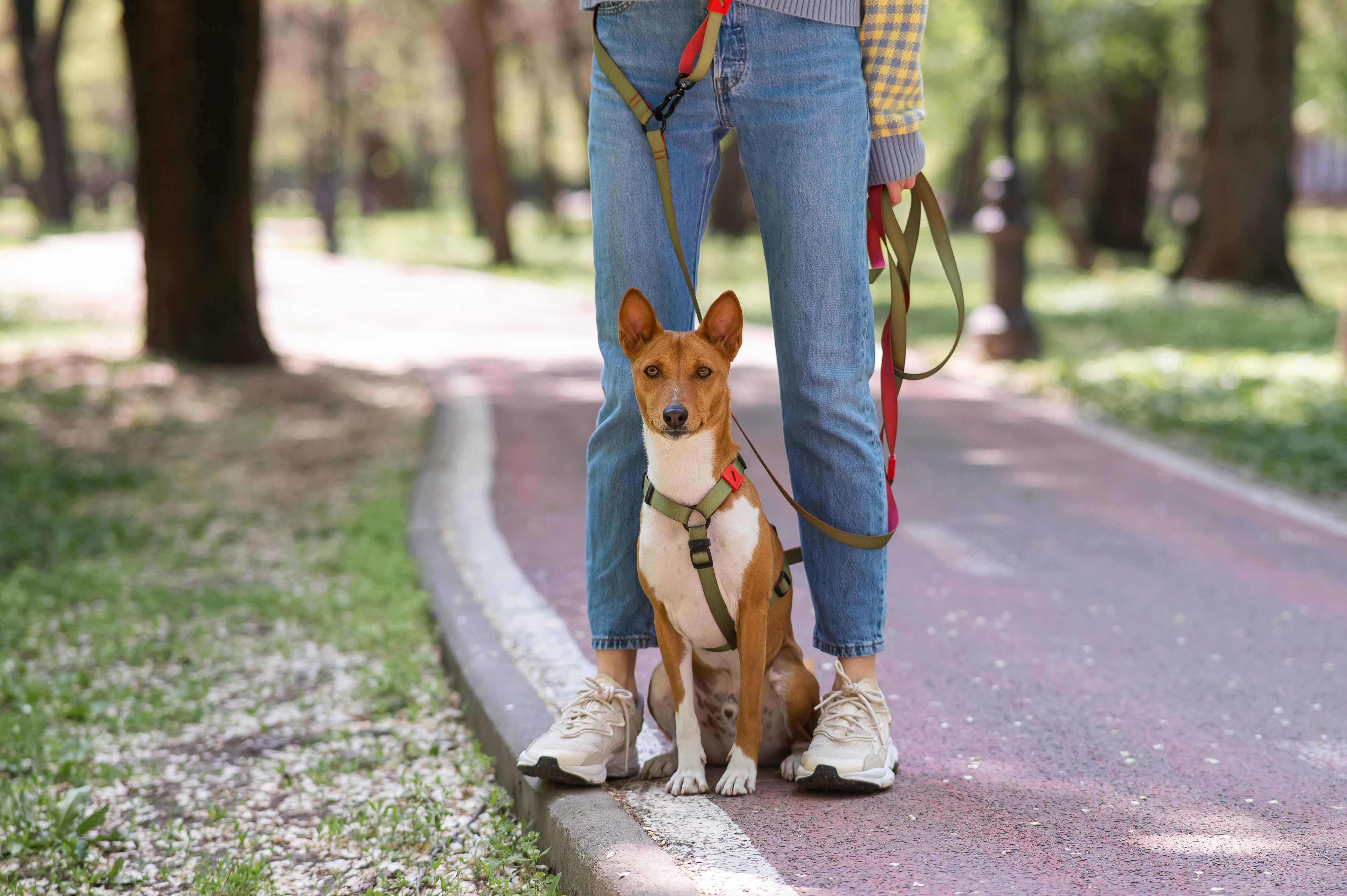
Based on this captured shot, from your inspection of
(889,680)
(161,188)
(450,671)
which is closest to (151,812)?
(450,671)

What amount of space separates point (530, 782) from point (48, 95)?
40.3 m

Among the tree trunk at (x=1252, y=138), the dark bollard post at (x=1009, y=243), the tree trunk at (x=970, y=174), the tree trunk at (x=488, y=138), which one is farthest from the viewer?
the tree trunk at (x=970, y=174)

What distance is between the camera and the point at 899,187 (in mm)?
3195

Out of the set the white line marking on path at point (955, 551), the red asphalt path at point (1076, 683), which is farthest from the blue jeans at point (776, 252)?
the white line marking on path at point (955, 551)

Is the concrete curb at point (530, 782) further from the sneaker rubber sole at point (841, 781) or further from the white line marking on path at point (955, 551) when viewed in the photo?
the white line marking on path at point (955, 551)

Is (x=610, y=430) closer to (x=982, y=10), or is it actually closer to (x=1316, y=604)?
(x=1316, y=604)

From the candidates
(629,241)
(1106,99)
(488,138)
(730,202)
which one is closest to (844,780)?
(629,241)

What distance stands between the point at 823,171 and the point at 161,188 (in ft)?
31.7

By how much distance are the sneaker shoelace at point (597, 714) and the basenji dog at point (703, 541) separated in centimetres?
11

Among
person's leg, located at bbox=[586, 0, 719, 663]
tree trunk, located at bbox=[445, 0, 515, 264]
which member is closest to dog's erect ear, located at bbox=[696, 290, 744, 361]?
person's leg, located at bbox=[586, 0, 719, 663]

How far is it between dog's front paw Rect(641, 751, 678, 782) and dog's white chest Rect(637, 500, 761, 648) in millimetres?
394

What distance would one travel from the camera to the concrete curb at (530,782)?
2604mm

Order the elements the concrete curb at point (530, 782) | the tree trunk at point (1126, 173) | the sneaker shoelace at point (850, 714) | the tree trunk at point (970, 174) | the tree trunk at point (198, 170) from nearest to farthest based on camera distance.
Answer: the concrete curb at point (530, 782)
the sneaker shoelace at point (850, 714)
the tree trunk at point (198, 170)
the tree trunk at point (1126, 173)
the tree trunk at point (970, 174)

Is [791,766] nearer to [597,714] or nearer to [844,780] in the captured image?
[844,780]
